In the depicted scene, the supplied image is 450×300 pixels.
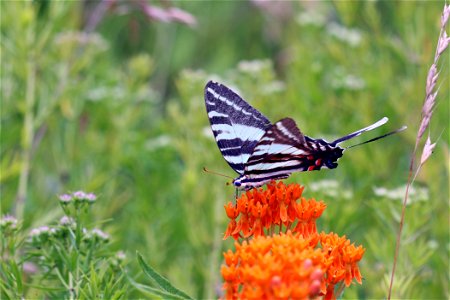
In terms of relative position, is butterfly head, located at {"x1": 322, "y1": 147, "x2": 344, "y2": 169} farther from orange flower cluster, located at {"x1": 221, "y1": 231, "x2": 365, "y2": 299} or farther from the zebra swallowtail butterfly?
orange flower cluster, located at {"x1": 221, "y1": 231, "x2": 365, "y2": 299}

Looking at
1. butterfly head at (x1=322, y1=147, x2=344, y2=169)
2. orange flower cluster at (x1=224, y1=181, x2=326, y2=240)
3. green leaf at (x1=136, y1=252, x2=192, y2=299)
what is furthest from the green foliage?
butterfly head at (x1=322, y1=147, x2=344, y2=169)

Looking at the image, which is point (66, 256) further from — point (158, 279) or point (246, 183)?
point (246, 183)

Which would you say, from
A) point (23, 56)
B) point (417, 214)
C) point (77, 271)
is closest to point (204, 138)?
point (23, 56)

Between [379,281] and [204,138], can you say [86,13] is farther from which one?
[379,281]

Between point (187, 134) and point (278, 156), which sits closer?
point (278, 156)

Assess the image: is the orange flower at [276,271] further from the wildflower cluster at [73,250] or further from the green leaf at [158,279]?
the wildflower cluster at [73,250]

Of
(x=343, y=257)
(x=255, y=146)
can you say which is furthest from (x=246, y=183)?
(x=343, y=257)

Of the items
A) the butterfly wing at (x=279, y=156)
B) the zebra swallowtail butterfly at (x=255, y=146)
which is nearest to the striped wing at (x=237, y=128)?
the zebra swallowtail butterfly at (x=255, y=146)
